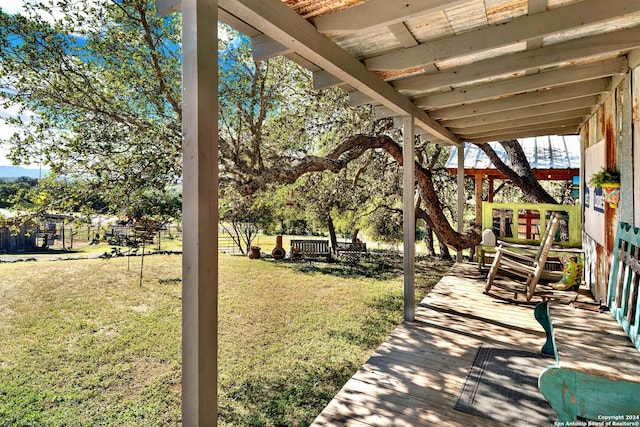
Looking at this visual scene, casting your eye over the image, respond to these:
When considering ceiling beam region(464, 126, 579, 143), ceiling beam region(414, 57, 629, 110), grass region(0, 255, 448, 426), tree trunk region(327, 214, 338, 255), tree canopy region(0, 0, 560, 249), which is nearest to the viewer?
ceiling beam region(414, 57, 629, 110)

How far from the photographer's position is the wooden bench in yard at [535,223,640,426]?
117cm

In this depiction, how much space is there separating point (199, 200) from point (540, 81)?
9.39 feet

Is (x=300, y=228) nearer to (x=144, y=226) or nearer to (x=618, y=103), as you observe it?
(x=144, y=226)

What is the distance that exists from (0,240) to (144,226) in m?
1.88

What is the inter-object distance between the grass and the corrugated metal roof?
2.72 metres

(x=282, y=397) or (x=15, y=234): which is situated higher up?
(x=15, y=234)

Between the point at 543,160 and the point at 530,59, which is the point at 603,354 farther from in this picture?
the point at 543,160

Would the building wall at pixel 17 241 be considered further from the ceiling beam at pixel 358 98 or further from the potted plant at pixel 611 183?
the potted plant at pixel 611 183

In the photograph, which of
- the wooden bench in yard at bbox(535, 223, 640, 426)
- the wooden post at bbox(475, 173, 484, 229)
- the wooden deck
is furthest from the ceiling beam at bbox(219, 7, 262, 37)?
the wooden post at bbox(475, 173, 484, 229)

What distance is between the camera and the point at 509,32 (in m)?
1.97

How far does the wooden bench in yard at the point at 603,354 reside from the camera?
1.17 m

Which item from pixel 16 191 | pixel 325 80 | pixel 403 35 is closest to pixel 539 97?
pixel 403 35

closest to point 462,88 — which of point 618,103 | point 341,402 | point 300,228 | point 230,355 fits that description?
point 618,103

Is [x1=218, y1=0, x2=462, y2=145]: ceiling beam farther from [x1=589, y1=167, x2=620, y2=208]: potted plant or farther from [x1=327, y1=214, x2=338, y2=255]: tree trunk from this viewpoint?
[x1=327, y1=214, x2=338, y2=255]: tree trunk
